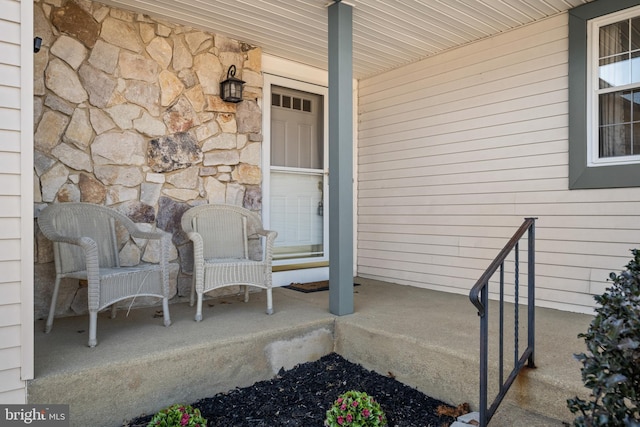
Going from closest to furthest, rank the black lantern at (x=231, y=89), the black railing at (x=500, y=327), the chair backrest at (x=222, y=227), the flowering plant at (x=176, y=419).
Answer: the black railing at (x=500, y=327)
the flowering plant at (x=176, y=419)
the chair backrest at (x=222, y=227)
the black lantern at (x=231, y=89)

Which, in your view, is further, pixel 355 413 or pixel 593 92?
pixel 593 92

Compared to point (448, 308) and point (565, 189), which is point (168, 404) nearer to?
point (448, 308)

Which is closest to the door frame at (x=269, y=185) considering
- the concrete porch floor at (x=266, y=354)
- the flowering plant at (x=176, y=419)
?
the concrete porch floor at (x=266, y=354)

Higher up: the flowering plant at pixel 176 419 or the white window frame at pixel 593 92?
the white window frame at pixel 593 92

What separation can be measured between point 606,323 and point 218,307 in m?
2.76

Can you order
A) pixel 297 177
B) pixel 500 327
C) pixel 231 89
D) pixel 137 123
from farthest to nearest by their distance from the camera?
1. pixel 297 177
2. pixel 231 89
3. pixel 137 123
4. pixel 500 327

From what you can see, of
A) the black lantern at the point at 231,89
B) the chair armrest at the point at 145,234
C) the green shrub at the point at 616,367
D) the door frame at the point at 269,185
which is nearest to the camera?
the green shrub at the point at 616,367

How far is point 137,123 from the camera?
344cm

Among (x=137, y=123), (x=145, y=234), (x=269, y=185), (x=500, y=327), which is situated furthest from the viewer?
(x=269, y=185)

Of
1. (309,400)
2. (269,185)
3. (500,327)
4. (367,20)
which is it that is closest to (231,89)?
(269,185)

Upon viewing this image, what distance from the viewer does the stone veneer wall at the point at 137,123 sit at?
3059 mm

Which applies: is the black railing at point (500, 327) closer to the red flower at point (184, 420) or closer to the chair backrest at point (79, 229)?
the red flower at point (184, 420)

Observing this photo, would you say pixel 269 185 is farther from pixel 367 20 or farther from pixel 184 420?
pixel 184 420

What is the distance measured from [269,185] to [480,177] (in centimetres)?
199
